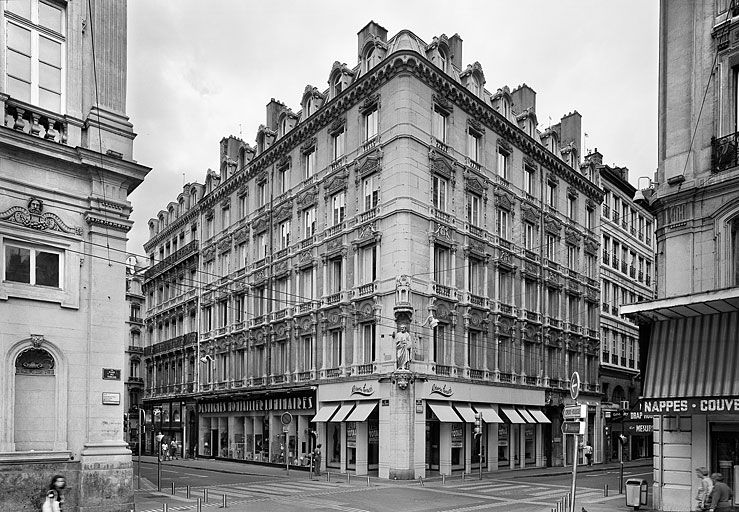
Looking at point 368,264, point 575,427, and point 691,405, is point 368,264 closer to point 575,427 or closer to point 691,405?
point 691,405

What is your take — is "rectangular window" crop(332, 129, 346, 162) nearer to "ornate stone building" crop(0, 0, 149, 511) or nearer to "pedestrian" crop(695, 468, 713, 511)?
"ornate stone building" crop(0, 0, 149, 511)

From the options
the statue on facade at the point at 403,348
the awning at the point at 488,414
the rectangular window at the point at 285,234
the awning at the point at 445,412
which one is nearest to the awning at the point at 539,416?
the awning at the point at 488,414

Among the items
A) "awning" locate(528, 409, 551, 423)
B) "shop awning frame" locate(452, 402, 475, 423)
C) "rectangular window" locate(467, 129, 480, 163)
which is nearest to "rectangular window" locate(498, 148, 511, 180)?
"rectangular window" locate(467, 129, 480, 163)

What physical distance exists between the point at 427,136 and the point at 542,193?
12628 mm

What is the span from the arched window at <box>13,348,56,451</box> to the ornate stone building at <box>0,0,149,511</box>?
2 centimetres

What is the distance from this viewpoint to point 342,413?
120 feet

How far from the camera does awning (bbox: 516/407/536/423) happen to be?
4103 cm

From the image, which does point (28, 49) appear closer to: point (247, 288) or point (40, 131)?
point (40, 131)

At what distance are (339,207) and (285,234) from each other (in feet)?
20.4

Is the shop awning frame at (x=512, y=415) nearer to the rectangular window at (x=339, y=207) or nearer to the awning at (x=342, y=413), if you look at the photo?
the awning at (x=342, y=413)

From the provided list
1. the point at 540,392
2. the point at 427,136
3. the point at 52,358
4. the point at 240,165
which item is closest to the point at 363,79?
the point at 427,136

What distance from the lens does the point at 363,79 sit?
123 ft

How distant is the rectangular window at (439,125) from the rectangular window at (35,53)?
21749 millimetres

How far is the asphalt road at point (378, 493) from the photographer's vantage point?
933 inches
